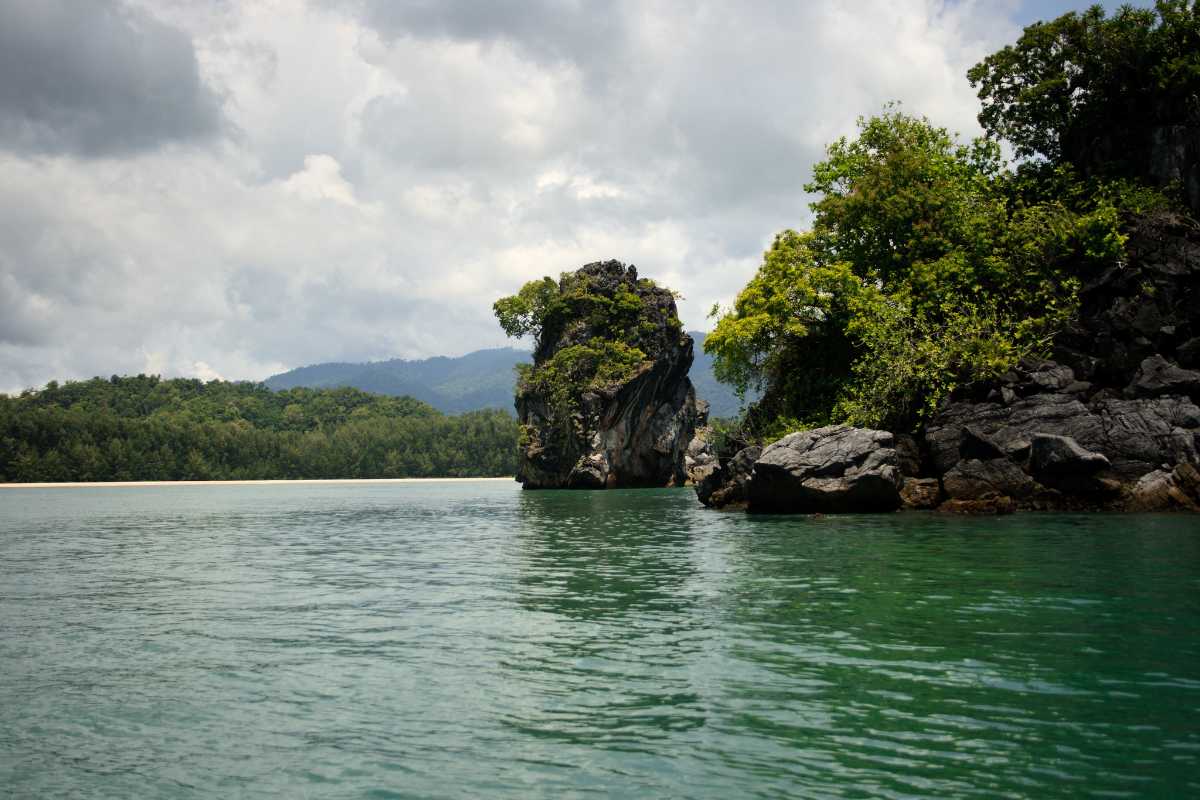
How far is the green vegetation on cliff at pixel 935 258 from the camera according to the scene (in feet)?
156

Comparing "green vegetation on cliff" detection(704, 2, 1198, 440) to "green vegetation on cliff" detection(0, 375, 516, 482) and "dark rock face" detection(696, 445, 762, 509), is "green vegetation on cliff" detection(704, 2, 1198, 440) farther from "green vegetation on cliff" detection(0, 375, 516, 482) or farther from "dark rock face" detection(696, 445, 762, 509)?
"green vegetation on cliff" detection(0, 375, 516, 482)

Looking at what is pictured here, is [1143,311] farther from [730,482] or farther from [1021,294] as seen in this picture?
[730,482]

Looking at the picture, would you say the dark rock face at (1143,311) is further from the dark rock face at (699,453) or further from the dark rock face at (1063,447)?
the dark rock face at (699,453)

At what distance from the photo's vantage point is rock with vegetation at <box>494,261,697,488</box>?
9869 centimetres

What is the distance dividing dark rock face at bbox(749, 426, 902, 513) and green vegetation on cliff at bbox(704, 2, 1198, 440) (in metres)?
5.69

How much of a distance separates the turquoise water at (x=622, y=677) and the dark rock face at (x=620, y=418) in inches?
2777

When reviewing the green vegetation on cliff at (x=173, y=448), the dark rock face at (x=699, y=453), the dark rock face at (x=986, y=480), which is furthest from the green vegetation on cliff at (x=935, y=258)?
the green vegetation on cliff at (x=173, y=448)

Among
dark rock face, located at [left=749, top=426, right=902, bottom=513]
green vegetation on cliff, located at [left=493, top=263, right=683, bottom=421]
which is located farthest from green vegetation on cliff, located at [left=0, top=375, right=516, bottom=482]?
dark rock face, located at [left=749, top=426, right=902, bottom=513]

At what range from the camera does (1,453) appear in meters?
142

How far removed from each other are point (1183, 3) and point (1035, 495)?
31118 millimetres

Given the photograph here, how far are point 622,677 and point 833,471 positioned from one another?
3087 centimetres

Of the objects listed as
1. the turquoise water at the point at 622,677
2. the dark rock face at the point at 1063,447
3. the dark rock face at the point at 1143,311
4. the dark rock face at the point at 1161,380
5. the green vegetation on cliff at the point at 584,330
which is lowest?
Result: the turquoise water at the point at 622,677

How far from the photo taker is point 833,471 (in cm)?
4166

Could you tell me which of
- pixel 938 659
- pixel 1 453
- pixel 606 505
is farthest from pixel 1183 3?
pixel 1 453
